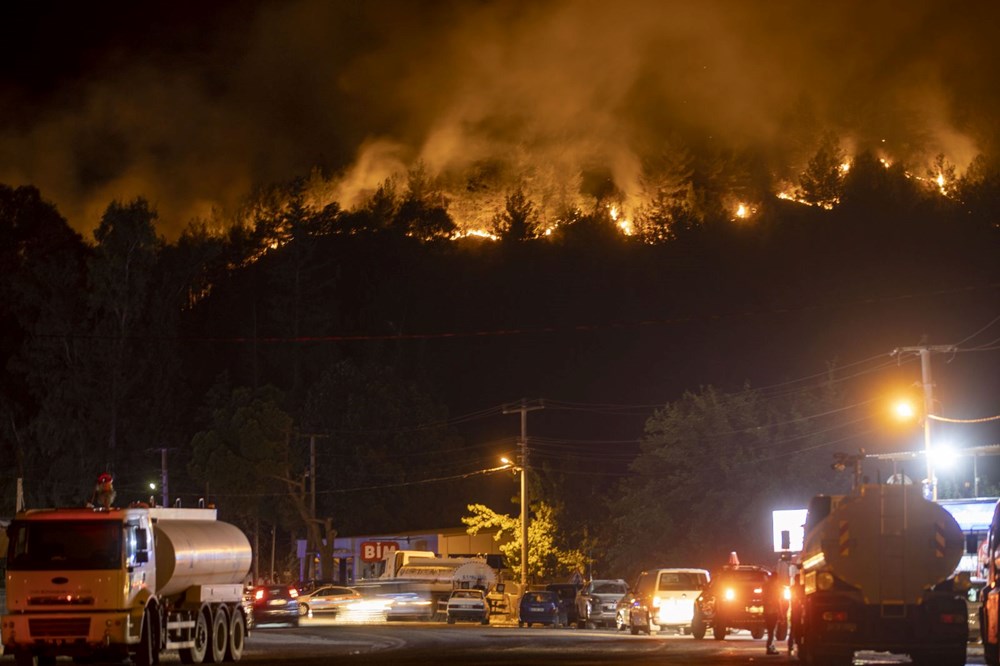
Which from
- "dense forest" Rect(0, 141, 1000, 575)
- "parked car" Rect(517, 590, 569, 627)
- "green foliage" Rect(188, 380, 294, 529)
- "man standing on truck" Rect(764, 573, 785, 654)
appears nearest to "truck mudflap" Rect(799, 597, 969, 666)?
"man standing on truck" Rect(764, 573, 785, 654)

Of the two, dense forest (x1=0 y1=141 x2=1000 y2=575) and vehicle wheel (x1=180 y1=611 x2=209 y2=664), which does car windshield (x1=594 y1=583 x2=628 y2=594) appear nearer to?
dense forest (x1=0 y1=141 x2=1000 y2=575)

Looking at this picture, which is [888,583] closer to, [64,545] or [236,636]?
[236,636]

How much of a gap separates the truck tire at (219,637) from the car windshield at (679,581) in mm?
15933

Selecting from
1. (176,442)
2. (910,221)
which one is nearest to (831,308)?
(910,221)

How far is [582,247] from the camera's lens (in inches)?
5901

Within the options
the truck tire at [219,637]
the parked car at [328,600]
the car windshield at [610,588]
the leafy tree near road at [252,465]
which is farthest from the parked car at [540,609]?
the leafy tree near road at [252,465]

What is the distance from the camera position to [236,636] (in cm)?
2906

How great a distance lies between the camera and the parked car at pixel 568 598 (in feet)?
183

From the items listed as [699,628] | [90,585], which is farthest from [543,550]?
[90,585]

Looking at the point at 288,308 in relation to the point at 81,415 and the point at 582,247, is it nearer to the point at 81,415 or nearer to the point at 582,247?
the point at 81,415

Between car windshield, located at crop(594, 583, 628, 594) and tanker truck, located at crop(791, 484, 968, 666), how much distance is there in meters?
29.9

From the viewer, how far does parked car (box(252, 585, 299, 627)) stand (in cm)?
4800

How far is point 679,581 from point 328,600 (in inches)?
823

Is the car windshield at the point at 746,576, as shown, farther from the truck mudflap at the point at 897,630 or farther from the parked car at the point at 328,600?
the parked car at the point at 328,600
